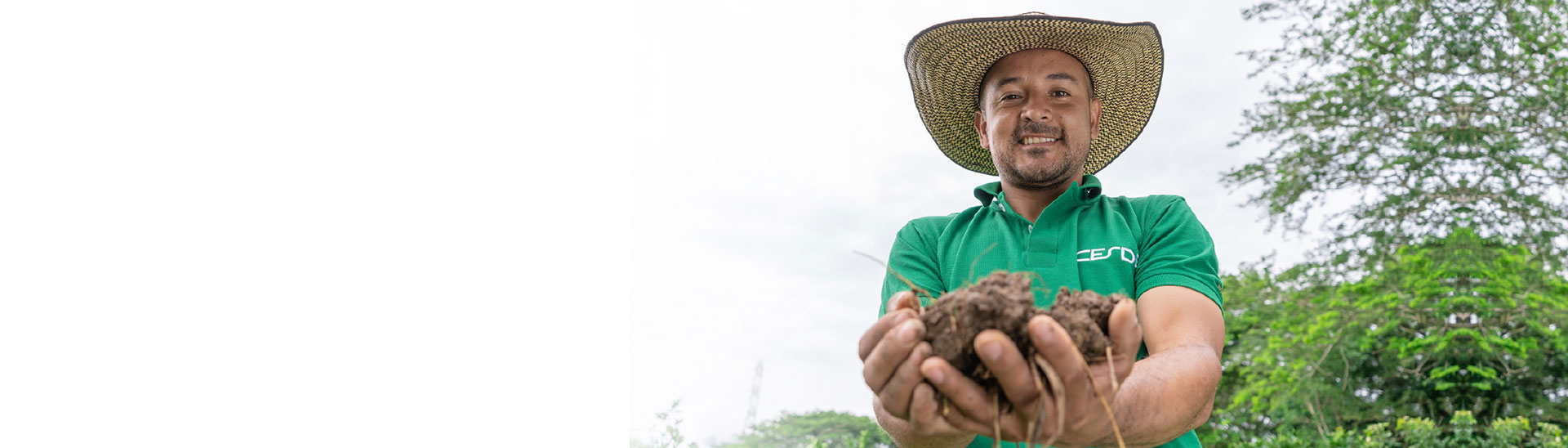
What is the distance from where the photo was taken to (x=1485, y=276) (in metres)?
5.79

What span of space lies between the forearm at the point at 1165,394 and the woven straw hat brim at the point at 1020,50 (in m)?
0.82

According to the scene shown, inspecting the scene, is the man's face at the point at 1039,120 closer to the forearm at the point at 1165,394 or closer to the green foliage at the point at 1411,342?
the forearm at the point at 1165,394

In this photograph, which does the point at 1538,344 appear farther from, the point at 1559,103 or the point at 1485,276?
the point at 1559,103

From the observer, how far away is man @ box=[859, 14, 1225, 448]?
4.05ft

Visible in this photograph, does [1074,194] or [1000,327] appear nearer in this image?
[1000,327]

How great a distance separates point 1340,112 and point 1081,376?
27.7 ft

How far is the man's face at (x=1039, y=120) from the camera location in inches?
75.8

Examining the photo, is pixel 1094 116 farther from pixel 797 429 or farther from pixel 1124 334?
pixel 797 429

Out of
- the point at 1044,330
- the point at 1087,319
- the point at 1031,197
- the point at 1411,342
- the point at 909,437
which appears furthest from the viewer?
the point at 1411,342

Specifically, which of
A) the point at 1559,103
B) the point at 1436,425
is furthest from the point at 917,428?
the point at 1559,103

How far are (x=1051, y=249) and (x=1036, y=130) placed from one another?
25 centimetres

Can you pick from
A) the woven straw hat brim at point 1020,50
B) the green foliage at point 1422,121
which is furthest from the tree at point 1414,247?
the woven straw hat brim at point 1020,50

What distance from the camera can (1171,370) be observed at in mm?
1404

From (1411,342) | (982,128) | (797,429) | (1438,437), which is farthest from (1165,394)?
(797,429)
